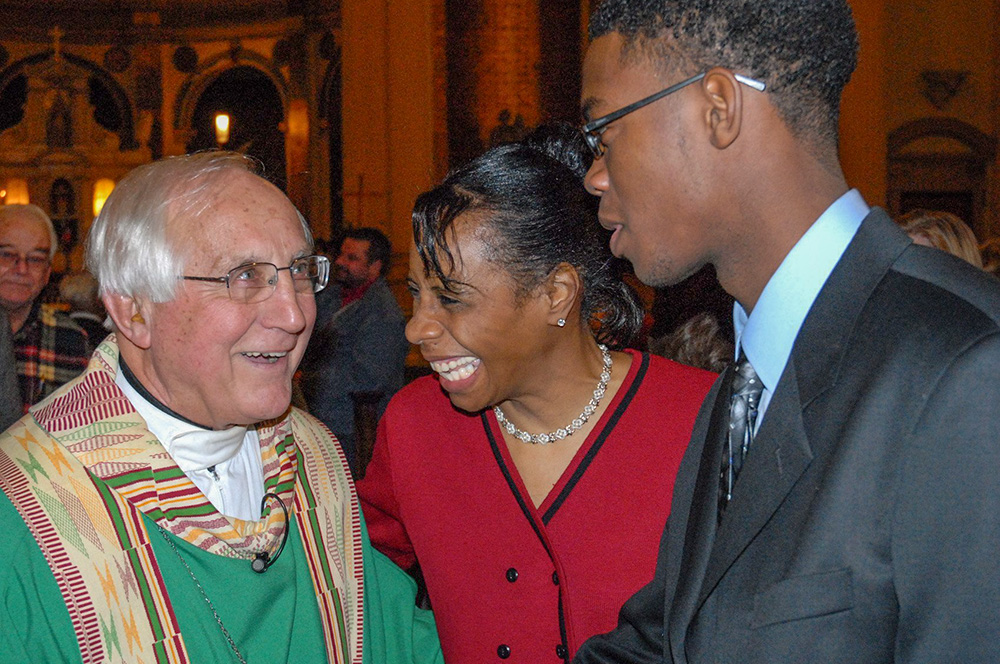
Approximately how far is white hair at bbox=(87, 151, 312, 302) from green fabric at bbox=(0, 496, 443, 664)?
50 cm

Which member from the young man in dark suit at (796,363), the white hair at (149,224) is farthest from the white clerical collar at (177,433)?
the young man in dark suit at (796,363)

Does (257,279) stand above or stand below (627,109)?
below

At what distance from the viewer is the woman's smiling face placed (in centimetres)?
229

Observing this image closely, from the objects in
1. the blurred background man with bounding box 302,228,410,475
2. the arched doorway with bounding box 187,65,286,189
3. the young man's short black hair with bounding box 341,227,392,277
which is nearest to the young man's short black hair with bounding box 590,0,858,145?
the blurred background man with bounding box 302,228,410,475

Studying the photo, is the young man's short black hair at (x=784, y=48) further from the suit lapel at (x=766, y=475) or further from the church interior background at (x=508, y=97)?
the church interior background at (x=508, y=97)

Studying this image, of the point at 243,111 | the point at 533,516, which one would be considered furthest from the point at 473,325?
the point at 243,111

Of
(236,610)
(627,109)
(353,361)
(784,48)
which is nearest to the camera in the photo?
(784,48)

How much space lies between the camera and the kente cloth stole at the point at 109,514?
6.11ft

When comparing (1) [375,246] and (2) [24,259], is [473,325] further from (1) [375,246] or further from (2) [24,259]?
(1) [375,246]

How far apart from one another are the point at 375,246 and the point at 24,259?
240 cm

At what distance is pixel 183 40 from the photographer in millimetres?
20125

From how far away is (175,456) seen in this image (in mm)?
2133

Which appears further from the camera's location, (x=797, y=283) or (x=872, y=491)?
(x=797, y=283)

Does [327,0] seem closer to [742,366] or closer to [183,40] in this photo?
[183,40]
